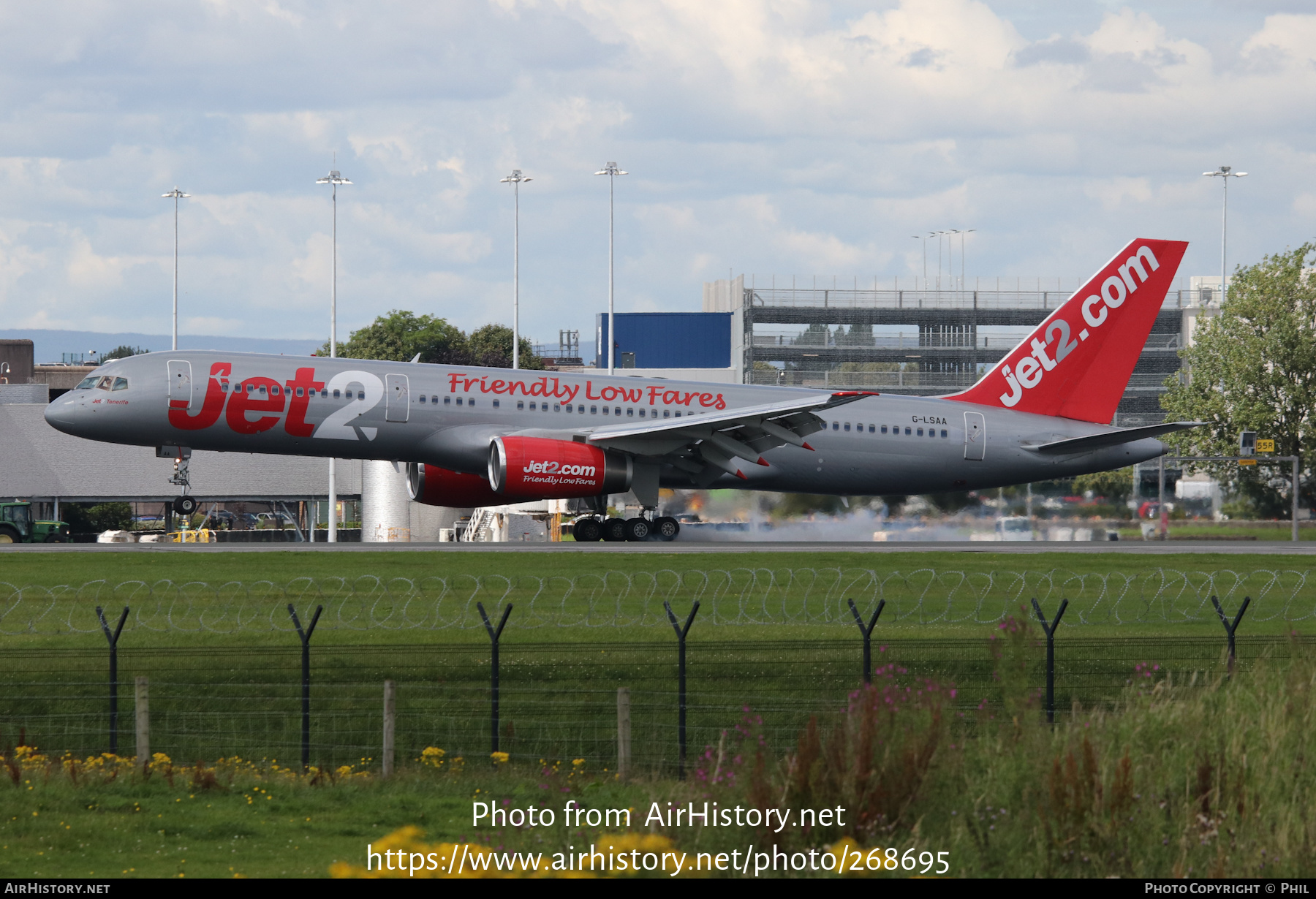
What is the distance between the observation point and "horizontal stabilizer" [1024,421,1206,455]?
4391cm

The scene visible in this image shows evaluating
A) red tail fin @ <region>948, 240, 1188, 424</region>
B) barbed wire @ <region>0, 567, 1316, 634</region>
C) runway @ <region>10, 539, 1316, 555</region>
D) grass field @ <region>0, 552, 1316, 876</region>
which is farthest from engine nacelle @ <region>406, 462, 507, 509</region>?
red tail fin @ <region>948, 240, 1188, 424</region>

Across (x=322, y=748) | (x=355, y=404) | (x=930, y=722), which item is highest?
(x=355, y=404)

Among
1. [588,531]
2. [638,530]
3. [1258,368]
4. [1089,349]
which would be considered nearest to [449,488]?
[588,531]

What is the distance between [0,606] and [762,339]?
99.6 metres

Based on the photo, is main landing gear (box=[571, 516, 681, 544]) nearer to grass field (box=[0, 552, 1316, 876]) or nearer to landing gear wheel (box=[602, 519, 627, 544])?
landing gear wheel (box=[602, 519, 627, 544])

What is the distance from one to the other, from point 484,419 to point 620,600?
17952mm

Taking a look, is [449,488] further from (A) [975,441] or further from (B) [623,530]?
(A) [975,441]

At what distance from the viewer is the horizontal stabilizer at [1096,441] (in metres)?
43.9

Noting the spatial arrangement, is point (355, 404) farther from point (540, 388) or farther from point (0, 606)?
point (0, 606)

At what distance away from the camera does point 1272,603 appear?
26672mm

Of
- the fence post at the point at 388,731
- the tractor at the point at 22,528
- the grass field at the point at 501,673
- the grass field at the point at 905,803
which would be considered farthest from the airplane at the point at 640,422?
the grass field at the point at 905,803

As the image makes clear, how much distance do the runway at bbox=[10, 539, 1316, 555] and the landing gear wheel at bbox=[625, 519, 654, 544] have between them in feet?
3.59

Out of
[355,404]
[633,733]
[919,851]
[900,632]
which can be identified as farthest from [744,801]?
[355,404]

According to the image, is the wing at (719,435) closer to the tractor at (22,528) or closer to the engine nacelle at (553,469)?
the engine nacelle at (553,469)
